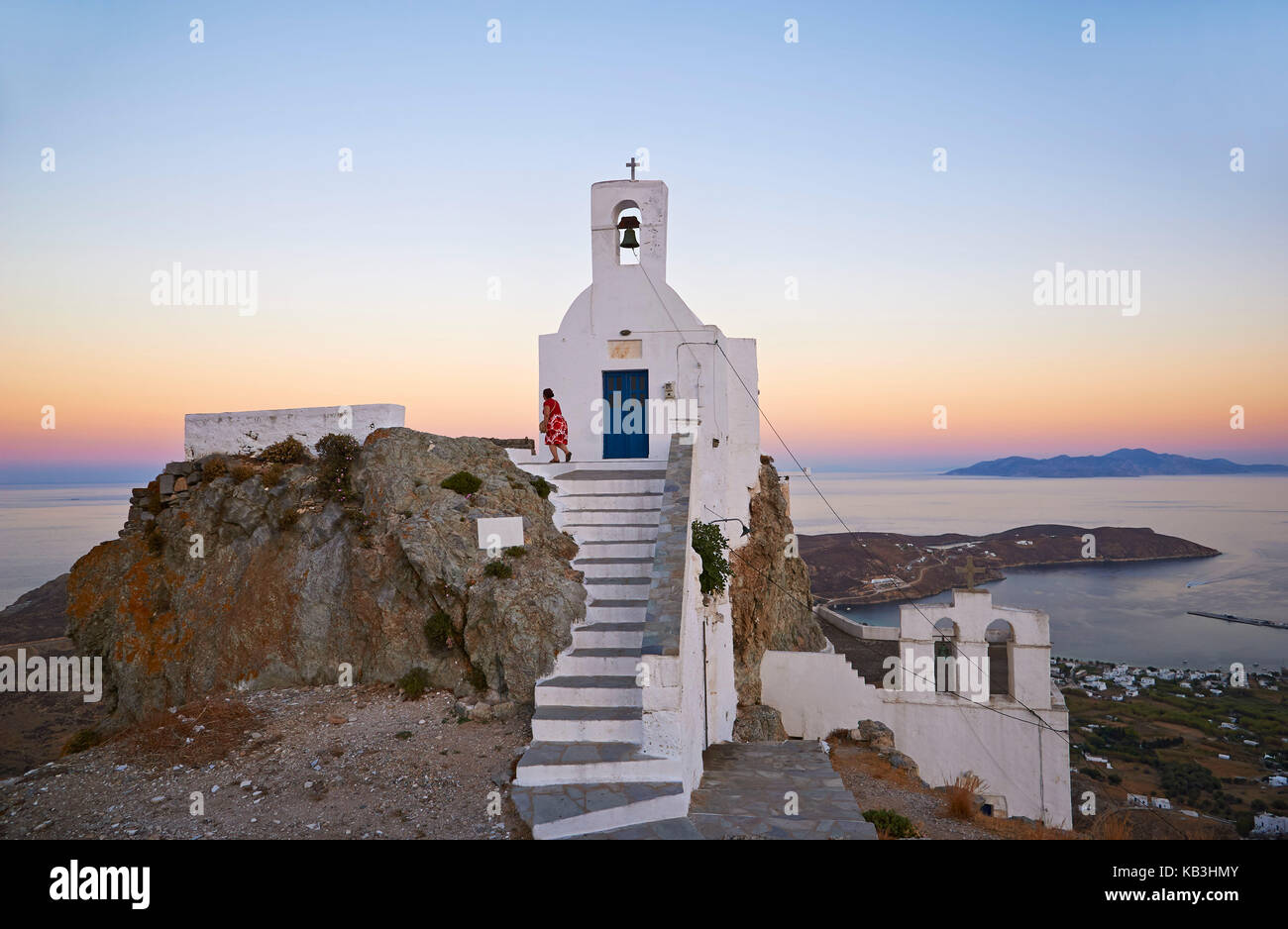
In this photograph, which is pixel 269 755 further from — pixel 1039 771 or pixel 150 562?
pixel 1039 771

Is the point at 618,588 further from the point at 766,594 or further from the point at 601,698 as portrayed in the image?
the point at 766,594

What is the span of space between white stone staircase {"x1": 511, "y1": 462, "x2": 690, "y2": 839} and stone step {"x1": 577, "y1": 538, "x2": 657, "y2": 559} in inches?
0.6

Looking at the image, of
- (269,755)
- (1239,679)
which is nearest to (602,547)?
(269,755)

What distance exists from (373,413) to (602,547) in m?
5.88

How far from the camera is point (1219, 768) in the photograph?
26.4 meters

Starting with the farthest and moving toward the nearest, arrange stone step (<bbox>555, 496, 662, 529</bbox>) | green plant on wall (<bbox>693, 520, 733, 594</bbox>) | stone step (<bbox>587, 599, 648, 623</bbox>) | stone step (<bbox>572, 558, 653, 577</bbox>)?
green plant on wall (<bbox>693, 520, 733, 594</bbox>) < stone step (<bbox>555, 496, 662, 529</bbox>) < stone step (<bbox>572, 558, 653, 577</bbox>) < stone step (<bbox>587, 599, 648, 623</bbox>)

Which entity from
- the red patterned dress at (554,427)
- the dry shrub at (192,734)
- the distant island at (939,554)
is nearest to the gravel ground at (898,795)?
the red patterned dress at (554,427)

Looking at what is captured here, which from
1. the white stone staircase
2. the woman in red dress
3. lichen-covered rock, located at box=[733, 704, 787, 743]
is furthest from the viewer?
lichen-covered rock, located at box=[733, 704, 787, 743]

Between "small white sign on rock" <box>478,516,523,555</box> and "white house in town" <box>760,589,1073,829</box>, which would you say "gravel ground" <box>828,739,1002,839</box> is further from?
"small white sign on rock" <box>478,516,523,555</box>

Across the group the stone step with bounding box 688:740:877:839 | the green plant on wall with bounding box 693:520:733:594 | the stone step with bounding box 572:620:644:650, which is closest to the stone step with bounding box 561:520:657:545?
the green plant on wall with bounding box 693:520:733:594

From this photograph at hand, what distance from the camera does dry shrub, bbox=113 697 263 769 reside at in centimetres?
790

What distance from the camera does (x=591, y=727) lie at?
23.8ft

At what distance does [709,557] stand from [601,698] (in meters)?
4.03

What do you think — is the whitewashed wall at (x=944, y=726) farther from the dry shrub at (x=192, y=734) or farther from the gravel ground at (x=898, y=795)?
the dry shrub at (x=192, y=734)
